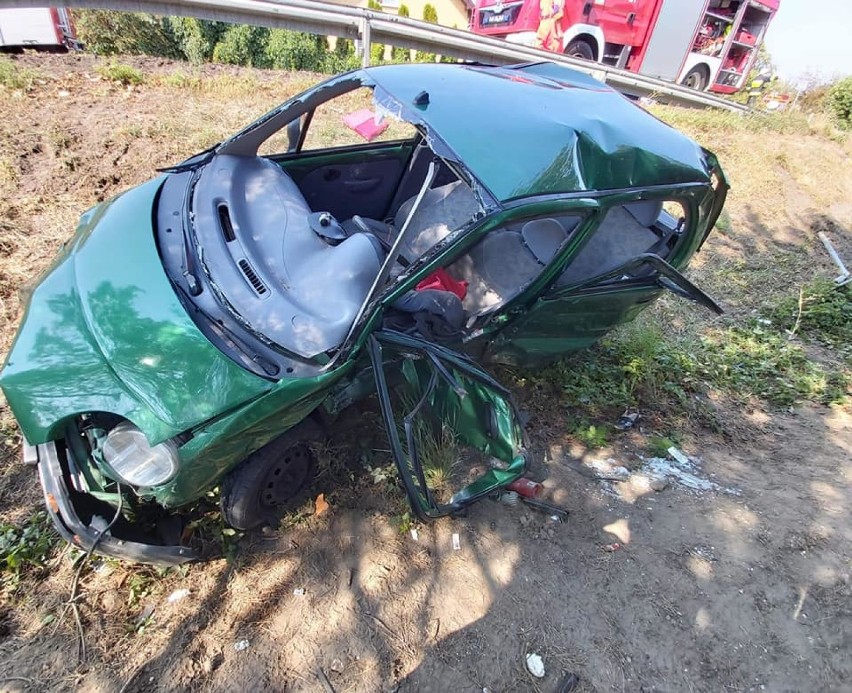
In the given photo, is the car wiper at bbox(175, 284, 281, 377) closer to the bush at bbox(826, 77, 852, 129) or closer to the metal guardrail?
the metal guardrail

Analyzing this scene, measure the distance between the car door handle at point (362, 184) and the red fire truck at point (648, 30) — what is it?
6.98 meters

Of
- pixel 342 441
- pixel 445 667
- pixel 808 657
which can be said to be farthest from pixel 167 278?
pixel 808 657

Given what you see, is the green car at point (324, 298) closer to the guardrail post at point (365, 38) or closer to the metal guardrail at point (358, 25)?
the guardrail post at point (365, 38)

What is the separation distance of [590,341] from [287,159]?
2.21m

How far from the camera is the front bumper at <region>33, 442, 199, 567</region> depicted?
178 cm

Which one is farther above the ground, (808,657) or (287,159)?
(287,159)

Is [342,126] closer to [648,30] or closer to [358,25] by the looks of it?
[358,25]

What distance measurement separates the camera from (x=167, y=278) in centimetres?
204

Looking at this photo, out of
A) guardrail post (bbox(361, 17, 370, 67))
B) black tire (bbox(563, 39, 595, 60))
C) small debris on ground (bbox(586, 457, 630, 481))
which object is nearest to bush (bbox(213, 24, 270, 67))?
guardrail post (bbox(361, 17, 370, 67))

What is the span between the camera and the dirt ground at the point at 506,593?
1999 millimetres

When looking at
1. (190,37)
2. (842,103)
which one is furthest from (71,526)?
(842,103)

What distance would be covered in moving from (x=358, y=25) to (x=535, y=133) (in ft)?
15.9

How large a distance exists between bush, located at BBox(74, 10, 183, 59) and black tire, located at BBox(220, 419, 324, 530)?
8840 mm

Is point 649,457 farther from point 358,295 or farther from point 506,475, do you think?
point 358,295
